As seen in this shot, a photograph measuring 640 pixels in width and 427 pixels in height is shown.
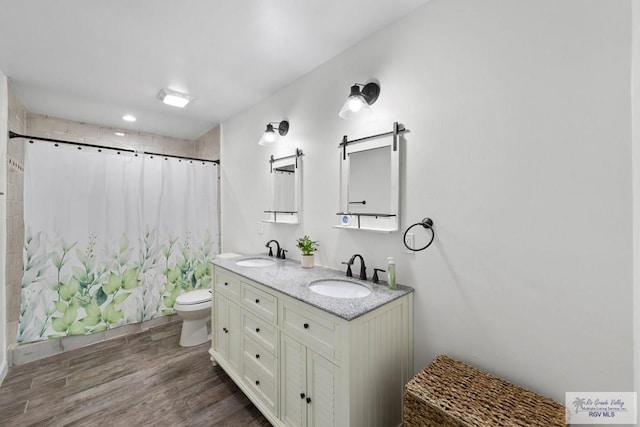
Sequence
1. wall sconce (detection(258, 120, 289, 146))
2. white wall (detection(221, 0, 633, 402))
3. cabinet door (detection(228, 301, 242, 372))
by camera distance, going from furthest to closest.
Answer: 1. wall sconce (detection(258, 120, 289, 146))
2. cabinet door (detection(228, 301, 242, 372))
3. white wall (detection(221, 0, 633, 402))

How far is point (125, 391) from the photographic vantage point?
6.43ft

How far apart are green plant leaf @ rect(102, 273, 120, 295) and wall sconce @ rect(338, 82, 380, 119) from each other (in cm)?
276

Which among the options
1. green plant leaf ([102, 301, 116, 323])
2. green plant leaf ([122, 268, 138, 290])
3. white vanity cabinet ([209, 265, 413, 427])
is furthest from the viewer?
green plant leaf ([122, 268, 138, 290])

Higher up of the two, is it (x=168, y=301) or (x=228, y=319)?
(x=228, y=319)

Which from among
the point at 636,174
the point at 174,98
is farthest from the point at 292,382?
the point at 174,98

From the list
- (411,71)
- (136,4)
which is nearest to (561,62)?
(411,71)

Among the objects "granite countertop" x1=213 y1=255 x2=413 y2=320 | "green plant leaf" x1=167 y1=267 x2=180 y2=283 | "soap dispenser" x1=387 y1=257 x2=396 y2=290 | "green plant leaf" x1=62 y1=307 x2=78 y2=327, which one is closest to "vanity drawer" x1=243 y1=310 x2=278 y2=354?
"granite countertop" x1=213 y1=255 x2=413 y2=320

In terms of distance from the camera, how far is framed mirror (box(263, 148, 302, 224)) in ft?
7.38

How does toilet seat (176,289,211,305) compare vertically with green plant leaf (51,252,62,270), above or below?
below

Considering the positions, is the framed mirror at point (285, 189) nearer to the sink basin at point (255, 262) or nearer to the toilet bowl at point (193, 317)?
the sink basin at point (255, 262)

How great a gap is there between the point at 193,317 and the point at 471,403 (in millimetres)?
2386

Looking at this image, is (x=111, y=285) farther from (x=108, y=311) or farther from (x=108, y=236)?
(x=108, y=236)

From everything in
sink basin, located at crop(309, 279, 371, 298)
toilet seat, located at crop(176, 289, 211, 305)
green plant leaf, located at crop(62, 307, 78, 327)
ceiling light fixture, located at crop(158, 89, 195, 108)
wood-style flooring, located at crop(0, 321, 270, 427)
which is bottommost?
wood-style flooring, located at crop(0, 321, 270, 427)

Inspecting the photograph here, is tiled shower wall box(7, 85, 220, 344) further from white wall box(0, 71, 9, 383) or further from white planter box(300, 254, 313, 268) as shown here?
white planter box(300, 254, 313, 268)
